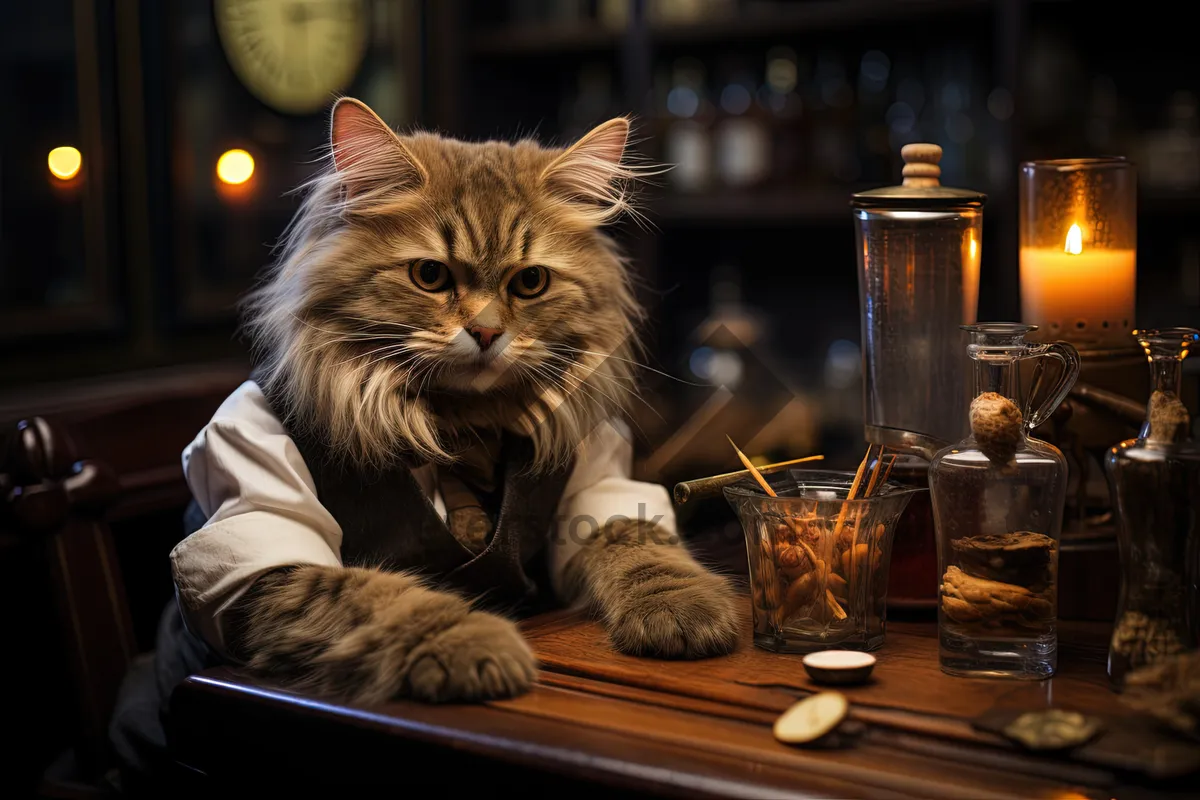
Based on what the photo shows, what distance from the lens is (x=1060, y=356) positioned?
3.21 ft

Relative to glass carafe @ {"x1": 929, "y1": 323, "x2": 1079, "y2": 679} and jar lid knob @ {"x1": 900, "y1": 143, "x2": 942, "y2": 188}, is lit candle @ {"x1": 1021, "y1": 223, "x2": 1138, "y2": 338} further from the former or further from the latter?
glass carafe @ {"x1": 929, "y1": 323, "x2": 1079, "y2": 679}

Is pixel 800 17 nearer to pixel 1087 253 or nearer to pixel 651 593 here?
pixel 1087 253

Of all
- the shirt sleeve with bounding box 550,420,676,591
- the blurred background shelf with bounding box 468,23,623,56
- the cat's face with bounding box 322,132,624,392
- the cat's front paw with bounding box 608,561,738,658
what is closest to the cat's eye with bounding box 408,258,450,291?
the cat's face with bounding box 322,132,624,392

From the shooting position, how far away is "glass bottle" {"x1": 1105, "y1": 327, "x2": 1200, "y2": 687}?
0.85 m

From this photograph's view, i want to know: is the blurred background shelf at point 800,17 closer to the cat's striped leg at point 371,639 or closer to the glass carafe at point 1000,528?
the glass carafe at point 1000,528

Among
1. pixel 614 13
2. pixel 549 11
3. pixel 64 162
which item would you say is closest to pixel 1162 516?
pixel 64 162

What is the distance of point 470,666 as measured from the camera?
2.93 ft

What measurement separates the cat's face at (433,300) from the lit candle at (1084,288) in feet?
1.52

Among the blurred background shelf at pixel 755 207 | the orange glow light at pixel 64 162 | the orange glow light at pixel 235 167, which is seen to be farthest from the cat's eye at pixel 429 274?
the blurred background shelf at pixel 755 207

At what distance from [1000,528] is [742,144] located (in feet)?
7.43

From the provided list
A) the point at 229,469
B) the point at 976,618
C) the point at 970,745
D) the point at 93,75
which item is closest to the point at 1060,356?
the point at 976,618

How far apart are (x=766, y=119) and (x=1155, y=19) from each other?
966 millimetres

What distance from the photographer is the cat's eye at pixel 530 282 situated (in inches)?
45.9

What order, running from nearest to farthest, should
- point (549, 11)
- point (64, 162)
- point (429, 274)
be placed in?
point (429, 274)
point (64, 162)
point (549, 11)
